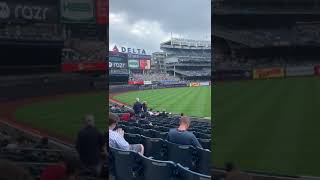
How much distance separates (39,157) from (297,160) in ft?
5.81

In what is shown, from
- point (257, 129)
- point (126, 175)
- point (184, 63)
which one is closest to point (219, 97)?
point (257, 129)

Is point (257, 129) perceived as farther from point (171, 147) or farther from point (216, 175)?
point (171, 147)

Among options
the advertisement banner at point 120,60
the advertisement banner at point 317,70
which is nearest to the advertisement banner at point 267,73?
the advertisement banner at point 317,70

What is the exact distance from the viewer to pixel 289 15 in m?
3.04

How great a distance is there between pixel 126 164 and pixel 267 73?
2200mm

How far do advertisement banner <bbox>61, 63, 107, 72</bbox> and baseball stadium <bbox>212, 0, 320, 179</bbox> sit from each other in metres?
0.82

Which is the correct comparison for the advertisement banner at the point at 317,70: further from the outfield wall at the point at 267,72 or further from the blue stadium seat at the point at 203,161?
the blue stadium seat at the point at 203,161

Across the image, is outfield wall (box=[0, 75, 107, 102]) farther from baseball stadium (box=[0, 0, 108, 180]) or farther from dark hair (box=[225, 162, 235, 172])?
dark hair (box=[225, 162, 235, 172])

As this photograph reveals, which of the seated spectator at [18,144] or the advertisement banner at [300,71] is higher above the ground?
the advertisement banner at [300,71]

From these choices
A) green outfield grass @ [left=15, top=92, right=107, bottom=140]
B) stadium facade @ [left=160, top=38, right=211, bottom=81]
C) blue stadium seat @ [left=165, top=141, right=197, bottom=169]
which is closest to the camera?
green outfield grass @ [left=15, top=92, right=107, bottom=140]

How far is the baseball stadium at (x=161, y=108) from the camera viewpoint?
189 inches

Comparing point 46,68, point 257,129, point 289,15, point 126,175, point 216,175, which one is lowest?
point 126,175

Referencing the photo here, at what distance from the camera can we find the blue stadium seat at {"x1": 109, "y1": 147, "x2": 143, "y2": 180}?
4.70m

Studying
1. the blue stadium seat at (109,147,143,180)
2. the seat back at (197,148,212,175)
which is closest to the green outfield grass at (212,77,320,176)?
the blue stadium seat at (109,147,143,180)
